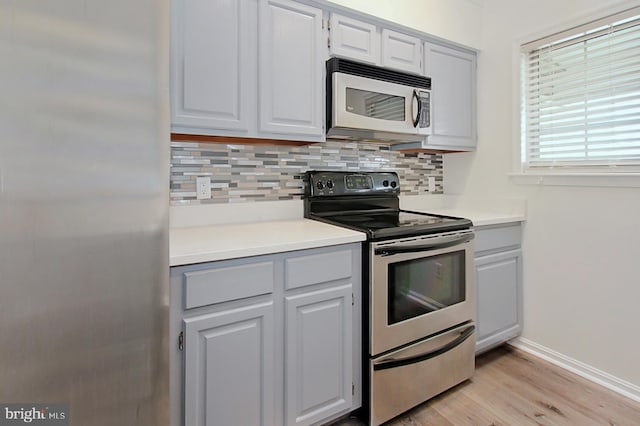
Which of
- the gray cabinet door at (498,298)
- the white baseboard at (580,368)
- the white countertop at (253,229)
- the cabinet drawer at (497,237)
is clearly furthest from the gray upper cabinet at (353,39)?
the white baseboard at (580,368)

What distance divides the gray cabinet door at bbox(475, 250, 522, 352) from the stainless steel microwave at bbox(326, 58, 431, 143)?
0.94 metres

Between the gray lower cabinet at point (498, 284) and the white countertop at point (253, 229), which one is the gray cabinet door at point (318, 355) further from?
the gray lower cabinet at point (498, 284)

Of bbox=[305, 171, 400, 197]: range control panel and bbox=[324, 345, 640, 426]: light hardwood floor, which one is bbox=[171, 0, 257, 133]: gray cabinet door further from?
bbox=[324, 345, 640, 426]: light hardwood floor

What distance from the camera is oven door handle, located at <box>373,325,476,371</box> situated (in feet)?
5.01

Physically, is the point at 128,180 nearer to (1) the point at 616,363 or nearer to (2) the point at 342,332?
(2) the point at 342,332

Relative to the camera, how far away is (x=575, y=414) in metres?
1.62

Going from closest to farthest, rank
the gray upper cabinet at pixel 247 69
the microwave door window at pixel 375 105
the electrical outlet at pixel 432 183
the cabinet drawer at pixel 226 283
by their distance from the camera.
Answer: the cabinet drawer at pixel 226 283
the gray upper cabinet at pixel 247 69
the microwave door window at pixel 375 105
the electrical outlet at pixel 432 183

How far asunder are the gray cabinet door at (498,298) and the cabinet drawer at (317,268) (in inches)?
39.2

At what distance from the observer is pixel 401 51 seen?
209cm

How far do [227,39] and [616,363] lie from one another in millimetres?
2674

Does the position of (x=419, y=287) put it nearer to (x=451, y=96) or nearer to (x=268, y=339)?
(x=268, y=339)

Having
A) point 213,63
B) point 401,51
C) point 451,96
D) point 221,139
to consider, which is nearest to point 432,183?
point 451,96

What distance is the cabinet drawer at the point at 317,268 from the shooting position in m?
1.35

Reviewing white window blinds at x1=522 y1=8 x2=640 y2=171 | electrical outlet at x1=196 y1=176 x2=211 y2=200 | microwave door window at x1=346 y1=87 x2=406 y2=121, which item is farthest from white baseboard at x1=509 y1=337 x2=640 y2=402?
electrical outlet at x1=196 y1=176 x2=211 y2=200
